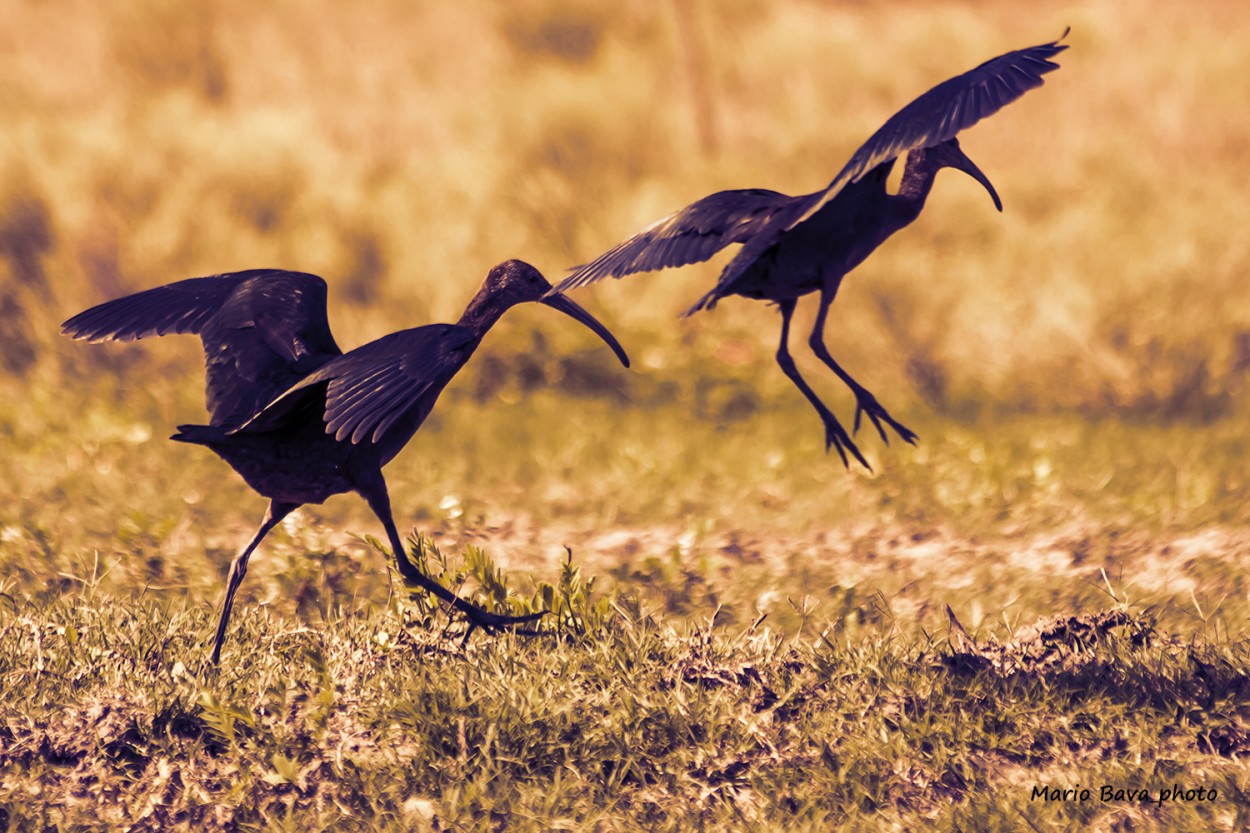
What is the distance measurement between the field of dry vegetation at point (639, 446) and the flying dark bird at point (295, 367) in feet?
1.54

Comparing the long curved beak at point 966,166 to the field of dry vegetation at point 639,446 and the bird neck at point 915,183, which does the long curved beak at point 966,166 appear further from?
the field of dry vegetation at point 639,446

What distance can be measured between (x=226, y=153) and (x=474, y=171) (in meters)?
1.52

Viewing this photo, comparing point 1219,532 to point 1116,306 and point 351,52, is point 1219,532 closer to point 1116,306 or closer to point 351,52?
point 1116,306

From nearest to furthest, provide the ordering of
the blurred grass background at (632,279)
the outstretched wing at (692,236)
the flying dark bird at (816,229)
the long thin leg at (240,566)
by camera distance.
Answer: the flying dark bird at (816,229) → the outstretched wing at (692,236) → the long thin leg at (240,566) → the blurred grass background at (632,279)

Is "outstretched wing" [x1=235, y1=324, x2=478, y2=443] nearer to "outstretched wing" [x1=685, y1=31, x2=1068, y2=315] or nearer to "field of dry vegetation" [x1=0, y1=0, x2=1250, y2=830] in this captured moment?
"outstretched wing" [x1=685, y1=31, x2=1068, y2=315]

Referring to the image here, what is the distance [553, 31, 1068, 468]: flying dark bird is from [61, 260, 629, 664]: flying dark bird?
298mm

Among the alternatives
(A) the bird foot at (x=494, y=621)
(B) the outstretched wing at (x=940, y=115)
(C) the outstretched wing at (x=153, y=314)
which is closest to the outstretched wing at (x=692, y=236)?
(B) the outstretched wing at (x=940, y=115)

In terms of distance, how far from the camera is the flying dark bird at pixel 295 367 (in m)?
3.49

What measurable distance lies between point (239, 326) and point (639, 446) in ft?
10.8

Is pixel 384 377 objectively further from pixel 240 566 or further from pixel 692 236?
pixel 240 566

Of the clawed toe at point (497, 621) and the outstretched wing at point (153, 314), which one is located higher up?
the outstretched wing at point (153, 314)

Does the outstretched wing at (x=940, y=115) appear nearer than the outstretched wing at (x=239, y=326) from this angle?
Answer: Yes

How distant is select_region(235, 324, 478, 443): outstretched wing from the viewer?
3.29 metres

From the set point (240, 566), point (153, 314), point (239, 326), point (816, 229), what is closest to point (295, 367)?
point (239, 326)
